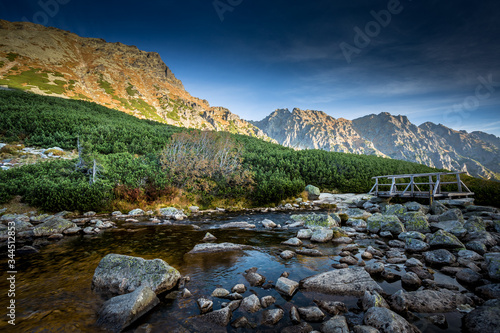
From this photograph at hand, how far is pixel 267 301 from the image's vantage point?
17.7ft

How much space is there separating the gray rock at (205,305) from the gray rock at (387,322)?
137 inches

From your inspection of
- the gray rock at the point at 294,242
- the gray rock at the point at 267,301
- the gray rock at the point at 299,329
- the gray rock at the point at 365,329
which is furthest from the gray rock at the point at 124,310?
the gray rock at the point at 294,242

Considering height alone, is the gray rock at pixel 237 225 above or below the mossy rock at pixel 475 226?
below

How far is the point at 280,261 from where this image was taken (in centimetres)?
830

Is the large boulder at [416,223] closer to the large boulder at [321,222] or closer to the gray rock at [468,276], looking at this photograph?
the large boulder at [321,222]

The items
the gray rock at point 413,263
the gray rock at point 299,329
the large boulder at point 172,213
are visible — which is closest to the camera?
the gray rock at point 299,329

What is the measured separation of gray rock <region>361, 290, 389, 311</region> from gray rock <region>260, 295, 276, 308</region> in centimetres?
221

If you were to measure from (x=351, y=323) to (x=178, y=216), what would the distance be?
44.3 ft

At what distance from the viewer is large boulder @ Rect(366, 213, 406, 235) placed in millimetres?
11453

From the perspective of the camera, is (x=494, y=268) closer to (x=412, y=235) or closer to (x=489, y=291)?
(x=489, y=291)

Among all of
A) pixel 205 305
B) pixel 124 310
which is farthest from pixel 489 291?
pixel 124 310

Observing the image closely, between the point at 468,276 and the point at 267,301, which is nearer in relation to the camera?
the point at 267,301

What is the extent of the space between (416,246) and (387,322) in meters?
6.42

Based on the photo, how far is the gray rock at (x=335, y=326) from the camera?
4.16 meters
